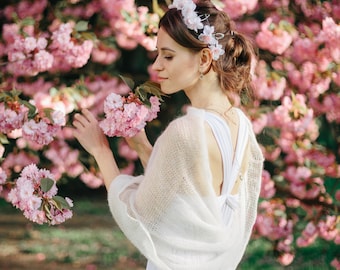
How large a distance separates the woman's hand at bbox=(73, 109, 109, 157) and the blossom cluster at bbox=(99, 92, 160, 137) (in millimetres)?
32

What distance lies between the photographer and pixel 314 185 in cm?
470

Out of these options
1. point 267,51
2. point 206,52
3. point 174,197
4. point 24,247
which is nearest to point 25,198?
point 174,197

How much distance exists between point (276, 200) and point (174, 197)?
2.59 meters

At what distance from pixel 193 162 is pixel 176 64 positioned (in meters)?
0.27

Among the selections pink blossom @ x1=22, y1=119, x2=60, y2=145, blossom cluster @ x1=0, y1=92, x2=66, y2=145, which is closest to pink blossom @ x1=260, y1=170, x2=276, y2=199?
blossom cluster @ x1=0, y1=92, x2=66, y2=145

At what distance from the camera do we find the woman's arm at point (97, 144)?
2359 millimetres

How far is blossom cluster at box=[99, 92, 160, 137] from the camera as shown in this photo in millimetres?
2373

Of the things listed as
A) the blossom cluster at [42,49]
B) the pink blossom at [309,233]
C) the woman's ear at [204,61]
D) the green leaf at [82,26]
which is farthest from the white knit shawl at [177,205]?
the pink blossom at [309,233]

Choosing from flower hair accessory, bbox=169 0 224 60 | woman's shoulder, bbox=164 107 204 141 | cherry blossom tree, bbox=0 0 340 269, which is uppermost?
flower hair accessory, bbox=169 0 224 60

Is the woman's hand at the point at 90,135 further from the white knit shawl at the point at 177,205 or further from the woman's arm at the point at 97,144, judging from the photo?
the white knit shawl at the point at 177,205

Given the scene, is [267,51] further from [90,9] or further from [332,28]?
[90,9]

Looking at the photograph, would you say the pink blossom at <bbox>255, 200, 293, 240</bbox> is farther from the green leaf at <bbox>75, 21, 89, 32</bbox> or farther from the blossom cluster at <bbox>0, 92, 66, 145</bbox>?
the blossom cluster at <bbox>0, 92, 66, 145</bbox>

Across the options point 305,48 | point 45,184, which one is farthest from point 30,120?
point 305,48

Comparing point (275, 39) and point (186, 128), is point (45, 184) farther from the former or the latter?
point (275, 39)
